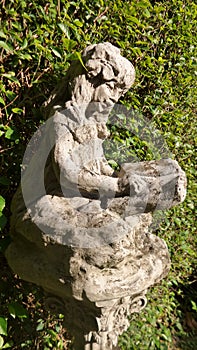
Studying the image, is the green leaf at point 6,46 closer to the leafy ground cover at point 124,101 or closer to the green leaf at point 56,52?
the leafy ground cover at point 124,101

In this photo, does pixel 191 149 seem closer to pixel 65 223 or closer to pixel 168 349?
pixel 168 349

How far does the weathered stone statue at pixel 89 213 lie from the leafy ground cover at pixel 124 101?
20cm

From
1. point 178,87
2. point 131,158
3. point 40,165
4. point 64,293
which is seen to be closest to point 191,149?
point 178,87

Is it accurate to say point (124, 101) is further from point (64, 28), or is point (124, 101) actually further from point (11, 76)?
point (11, 76)

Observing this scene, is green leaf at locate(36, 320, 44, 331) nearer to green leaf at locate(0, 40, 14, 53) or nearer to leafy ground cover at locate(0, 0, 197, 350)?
leafy ground cover at locate(0, 0, 197, 350)

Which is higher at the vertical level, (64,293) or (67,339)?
(64,293)

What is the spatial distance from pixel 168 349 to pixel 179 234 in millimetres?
1263

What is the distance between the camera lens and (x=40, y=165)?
211 centimetres

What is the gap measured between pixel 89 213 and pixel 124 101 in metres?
1.64

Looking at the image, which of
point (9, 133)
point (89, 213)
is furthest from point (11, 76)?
point (89, 213)

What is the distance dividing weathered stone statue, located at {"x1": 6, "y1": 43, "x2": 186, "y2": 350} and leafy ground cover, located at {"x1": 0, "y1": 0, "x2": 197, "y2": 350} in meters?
0.20

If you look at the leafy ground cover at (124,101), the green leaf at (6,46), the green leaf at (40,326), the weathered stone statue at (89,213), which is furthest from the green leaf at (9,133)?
the green leaf at (40,326)

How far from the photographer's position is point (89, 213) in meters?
1.81

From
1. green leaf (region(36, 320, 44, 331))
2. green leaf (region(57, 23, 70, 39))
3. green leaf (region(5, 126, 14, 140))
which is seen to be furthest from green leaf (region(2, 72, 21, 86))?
green leaf (region(36, 320, 44, 331))
